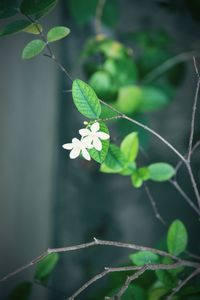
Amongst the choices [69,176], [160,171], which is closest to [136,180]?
[160,171]

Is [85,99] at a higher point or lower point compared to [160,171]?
higher

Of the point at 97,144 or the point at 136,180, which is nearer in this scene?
the point at 97,144

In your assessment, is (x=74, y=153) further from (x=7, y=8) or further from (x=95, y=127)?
(x=7, y=8)

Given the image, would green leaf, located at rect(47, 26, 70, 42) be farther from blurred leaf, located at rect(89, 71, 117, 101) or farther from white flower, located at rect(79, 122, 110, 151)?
blurred leaf, located at rect(89, 71, 117, 101)

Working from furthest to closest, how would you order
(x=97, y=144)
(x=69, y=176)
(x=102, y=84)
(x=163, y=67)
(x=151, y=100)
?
(x=69, y=176) → (x=163, y=67) → (x=151, y=100) → (x=102, y=84) → (x=97, y=144)

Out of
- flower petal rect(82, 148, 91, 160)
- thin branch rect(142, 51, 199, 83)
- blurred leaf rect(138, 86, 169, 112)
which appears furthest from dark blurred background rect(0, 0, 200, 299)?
flower petal rect(82, 148, 91, 160)

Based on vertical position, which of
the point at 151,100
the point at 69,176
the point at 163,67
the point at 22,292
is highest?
the point at 163,67

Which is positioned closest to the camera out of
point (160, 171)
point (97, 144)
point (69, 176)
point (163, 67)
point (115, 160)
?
point (97, 144)

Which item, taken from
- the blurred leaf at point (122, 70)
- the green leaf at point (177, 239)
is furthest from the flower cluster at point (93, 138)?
the blurred leaf at point (122, 70)
